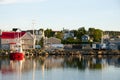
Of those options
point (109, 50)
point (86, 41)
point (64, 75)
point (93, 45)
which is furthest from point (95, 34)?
point (64, 75)

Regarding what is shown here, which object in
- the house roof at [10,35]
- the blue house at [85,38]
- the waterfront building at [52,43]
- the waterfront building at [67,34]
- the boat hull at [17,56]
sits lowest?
the boat hull at [17,56]

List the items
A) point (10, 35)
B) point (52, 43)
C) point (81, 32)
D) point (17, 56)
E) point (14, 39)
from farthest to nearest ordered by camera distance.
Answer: point (81, 32)
point (52, 43)
point (10, 35)
point (14, 39)
point (17, 56)

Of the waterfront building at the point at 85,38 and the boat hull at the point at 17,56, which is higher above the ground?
the waterfront building at the point at 85,38

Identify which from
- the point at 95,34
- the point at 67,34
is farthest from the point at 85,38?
the point at 67,34

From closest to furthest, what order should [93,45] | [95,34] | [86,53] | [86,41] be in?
[86,53]
[93,45]
[86,41]
[95,34]

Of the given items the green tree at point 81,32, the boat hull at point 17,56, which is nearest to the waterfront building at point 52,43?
the green tree at point 81,32

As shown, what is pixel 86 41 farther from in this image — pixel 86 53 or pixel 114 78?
pixel 114 78

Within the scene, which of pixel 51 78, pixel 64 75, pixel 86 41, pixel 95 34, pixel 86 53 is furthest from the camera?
pixel 95 34

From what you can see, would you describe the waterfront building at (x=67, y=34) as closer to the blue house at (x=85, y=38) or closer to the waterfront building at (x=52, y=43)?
the blue house at (x=85, y=38)

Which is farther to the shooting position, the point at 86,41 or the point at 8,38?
the point at 86,41

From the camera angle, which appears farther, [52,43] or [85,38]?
[85,38]

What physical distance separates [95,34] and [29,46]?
28962 millimetres

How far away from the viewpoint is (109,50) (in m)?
89.9

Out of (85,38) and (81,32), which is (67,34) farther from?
(85,38)
